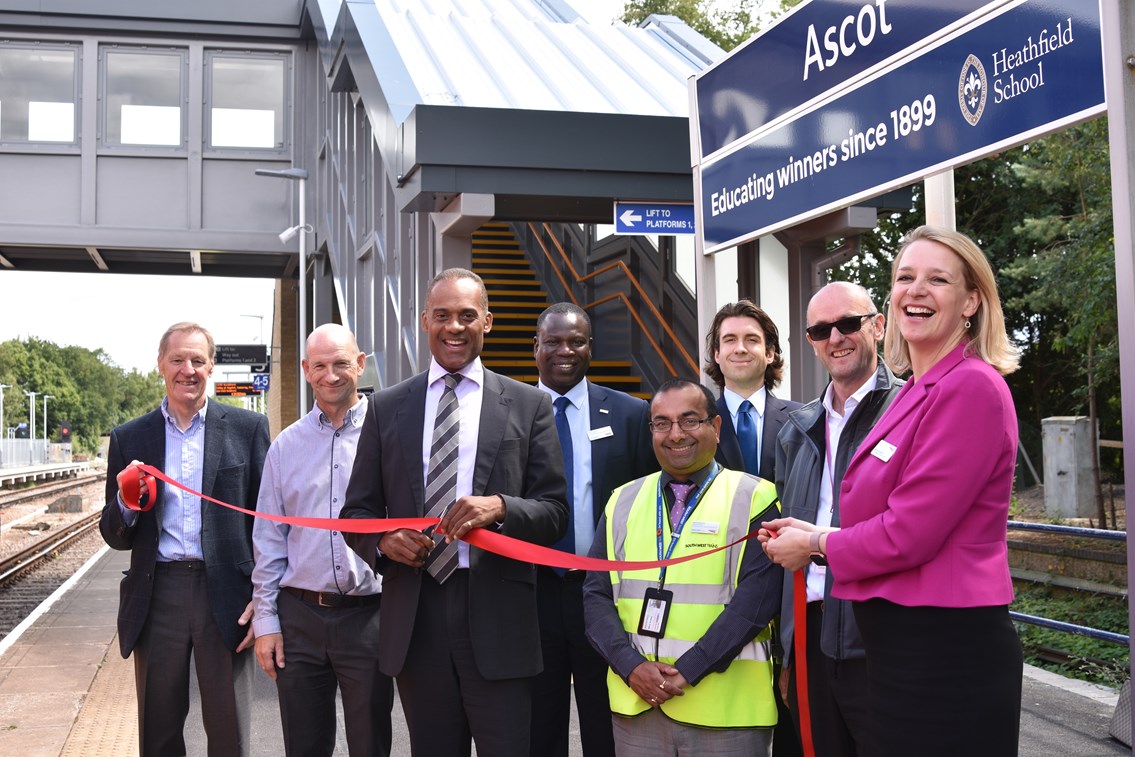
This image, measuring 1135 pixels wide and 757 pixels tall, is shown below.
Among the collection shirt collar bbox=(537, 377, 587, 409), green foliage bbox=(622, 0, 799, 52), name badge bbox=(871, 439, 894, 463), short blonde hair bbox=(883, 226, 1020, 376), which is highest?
green foliage bbox=(622, 0, 799, 52)

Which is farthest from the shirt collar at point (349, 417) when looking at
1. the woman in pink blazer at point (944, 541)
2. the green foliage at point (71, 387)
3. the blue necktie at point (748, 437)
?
the green foliage at point (71, 387)

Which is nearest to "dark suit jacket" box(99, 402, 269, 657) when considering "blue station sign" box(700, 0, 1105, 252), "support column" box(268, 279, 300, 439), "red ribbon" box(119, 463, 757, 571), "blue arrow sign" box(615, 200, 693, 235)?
"red ribbon" box(119, 463, 757, 571)

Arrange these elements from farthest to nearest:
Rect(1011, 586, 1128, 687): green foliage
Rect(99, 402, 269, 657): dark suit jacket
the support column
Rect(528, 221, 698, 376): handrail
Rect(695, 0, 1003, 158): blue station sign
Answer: the support column → Rect(1011, 586, 1128, 687): green foliage → Rect(528, 221, 698, 376): handrail → Rect(99, 402, 269, 657): dark suit jacket → Rect(695, 0, 1003, 158): blue station sign

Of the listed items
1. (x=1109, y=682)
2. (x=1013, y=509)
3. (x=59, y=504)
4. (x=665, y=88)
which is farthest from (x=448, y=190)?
(x=59, y=504)

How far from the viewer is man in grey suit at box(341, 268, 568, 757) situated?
3.57 meters

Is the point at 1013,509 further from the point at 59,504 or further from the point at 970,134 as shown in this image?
the point at 59,504

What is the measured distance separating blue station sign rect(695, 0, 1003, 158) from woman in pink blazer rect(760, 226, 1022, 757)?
1.45 metres

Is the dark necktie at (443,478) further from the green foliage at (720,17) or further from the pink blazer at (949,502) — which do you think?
the green foliage at (720,17)

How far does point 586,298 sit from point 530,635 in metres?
10.0

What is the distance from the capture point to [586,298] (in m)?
13.5

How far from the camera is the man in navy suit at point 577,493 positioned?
4348mm

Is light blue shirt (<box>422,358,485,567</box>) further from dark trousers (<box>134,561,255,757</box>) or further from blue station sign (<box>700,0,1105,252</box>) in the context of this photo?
blue station sign (<box>700,0,1105,252</box>)

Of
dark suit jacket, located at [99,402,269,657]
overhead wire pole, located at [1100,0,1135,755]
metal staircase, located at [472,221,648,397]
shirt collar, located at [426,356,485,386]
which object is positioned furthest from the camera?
metal staircase, located at [472,221,648,397]

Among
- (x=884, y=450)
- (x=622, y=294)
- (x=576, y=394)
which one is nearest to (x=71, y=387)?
(x=622, y=294)
